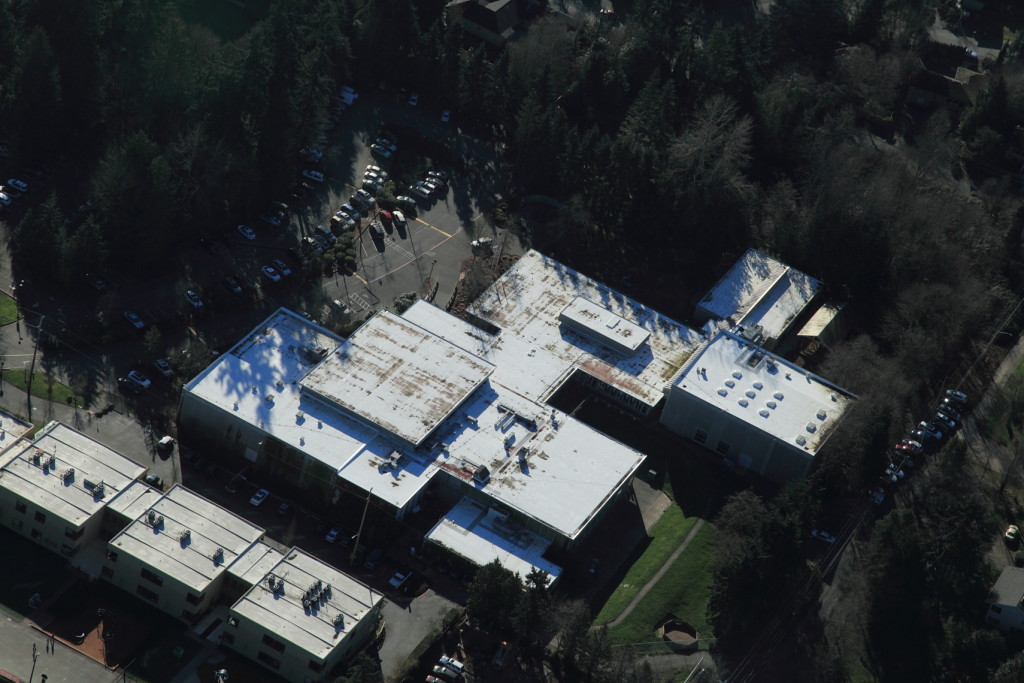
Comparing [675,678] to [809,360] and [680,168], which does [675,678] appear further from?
[680,168]

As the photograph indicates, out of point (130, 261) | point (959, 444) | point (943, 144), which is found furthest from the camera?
point (943, 144)

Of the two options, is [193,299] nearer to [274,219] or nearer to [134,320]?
[134,320]

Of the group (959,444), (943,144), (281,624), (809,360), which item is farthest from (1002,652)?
(943,144)

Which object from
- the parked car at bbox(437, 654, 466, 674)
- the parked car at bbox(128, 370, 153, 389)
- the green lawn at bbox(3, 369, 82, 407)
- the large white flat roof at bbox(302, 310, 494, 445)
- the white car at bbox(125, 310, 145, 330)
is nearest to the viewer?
the parked car at bbox(437, 654, 466, 674)

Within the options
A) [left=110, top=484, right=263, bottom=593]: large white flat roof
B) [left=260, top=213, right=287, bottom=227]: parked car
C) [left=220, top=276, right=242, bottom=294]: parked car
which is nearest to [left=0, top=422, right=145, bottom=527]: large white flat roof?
[left=110, top=484, right=263, bottom=593]: large white flat roof

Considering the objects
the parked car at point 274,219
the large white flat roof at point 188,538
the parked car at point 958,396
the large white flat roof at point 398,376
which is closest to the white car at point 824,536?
the parked car at point 958,396

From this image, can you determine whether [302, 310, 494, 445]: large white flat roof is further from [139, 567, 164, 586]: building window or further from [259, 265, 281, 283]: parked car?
[139, 567, 164, 586]: building window
